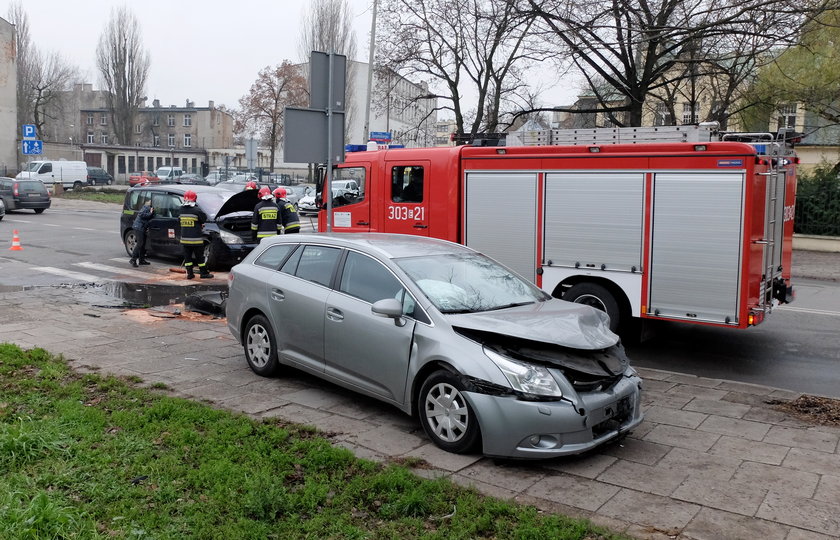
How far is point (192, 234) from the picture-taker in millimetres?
14250

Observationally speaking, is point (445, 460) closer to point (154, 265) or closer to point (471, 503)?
point (471, 503)

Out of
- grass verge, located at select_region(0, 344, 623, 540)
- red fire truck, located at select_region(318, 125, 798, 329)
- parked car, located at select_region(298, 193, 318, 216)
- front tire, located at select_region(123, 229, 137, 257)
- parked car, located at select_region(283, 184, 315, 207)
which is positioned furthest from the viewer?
parked car, located at select_region(283, 184, 315, 207)

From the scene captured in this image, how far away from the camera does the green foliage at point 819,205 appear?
21.0 meters

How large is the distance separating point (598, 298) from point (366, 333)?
390 cm

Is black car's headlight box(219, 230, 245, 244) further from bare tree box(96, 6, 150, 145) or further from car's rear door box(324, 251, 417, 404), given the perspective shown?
bare tree box(96, 6, 150, 145)

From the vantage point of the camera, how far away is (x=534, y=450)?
16.5 ft

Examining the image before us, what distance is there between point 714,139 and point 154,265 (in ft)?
39.6

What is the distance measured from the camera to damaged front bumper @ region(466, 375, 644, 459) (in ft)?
16.4

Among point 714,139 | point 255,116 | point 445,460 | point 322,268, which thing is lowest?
point 445,460

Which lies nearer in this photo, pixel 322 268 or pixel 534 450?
pixel 534 450

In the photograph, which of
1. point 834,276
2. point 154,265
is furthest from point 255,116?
point 834,276

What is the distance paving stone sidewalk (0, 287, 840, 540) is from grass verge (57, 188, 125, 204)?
119 feet

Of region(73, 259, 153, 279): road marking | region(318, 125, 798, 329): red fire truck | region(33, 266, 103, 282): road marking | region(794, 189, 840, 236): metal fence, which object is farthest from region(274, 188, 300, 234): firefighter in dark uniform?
region(794, 189, 840, 236): metal fence

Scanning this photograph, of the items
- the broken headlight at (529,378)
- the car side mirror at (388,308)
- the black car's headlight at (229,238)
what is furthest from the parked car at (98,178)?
the broken headlight at (529,378)
